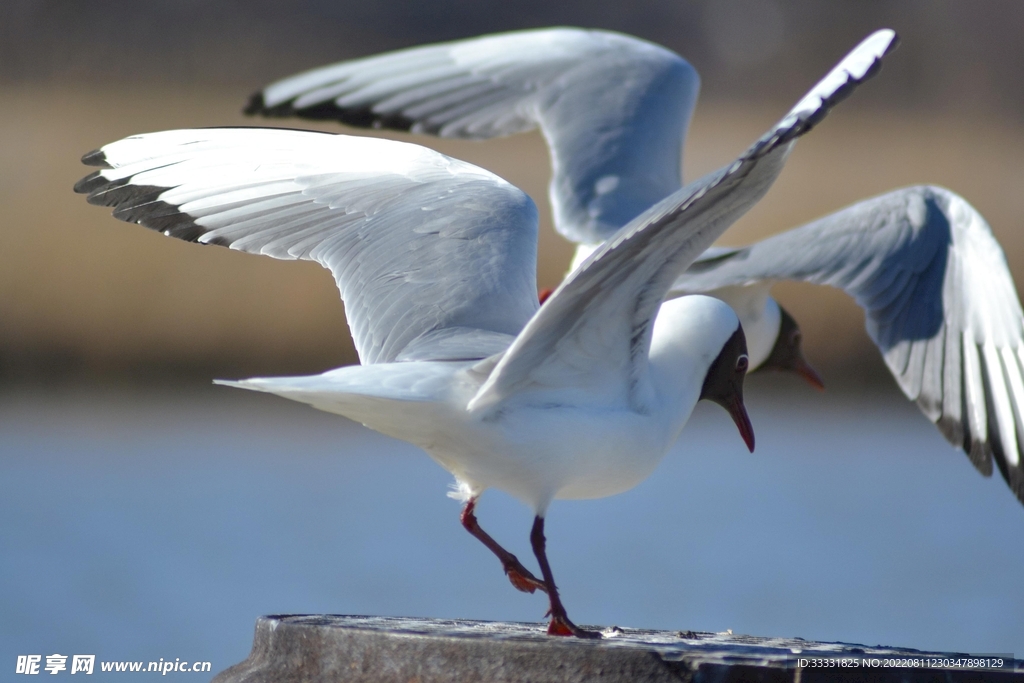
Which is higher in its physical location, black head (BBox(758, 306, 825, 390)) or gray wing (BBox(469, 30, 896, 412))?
gray wing (BBox(469, 30, 896, 412))

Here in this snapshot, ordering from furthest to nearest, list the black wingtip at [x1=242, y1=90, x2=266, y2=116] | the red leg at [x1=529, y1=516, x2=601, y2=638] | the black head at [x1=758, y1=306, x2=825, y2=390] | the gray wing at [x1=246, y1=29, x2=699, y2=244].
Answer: the black head at [x1=758, y1=306, x2=825, y2=390], the gray wing at [x1=246, y1=29, x2=699, y2=244], the black wingtip at [x1=242, y1=90, x2=266, y2=116], the red leg at [x1=529, y1=516, x2=601, y2=638]

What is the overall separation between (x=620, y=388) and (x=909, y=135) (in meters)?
10.6

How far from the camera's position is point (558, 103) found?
4770 millimetres

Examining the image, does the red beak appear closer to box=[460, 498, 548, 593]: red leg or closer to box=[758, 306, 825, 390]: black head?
box=[460, 498, 548, 593]: red leg

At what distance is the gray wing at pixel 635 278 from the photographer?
218 centimetres

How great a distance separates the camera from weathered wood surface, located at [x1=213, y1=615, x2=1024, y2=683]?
7.14ft

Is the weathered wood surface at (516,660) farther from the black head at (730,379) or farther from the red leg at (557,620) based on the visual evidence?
the black head at (730,379)

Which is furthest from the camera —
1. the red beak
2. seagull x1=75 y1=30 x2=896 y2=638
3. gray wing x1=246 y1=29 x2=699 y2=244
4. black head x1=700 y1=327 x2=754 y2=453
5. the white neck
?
gray wing x1=246 y1=29 x2=699 y2=244

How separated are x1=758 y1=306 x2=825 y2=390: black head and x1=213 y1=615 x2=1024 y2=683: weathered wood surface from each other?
3122 millimetres

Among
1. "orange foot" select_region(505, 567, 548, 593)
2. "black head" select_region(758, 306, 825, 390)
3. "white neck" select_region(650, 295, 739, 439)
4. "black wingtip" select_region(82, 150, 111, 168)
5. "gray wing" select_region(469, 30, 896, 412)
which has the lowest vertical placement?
"black head" select_region(758, 306, 825, 390)

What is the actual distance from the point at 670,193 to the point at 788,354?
4.77ft

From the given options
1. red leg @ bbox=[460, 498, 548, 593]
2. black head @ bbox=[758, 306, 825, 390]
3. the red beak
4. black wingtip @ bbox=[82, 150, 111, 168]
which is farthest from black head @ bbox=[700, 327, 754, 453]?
black head @ bbox=[758, 306, 825, 390]

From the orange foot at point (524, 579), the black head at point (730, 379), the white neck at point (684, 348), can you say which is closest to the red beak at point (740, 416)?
the black head at point (730, 379)

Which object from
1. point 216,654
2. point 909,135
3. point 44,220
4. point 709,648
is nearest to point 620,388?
point 709,648
